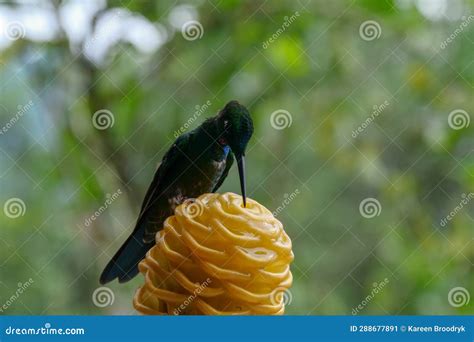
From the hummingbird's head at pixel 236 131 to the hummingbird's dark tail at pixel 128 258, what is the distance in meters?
0.20

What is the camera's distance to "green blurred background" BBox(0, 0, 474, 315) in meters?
1.35

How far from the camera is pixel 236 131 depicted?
1132 millimetres

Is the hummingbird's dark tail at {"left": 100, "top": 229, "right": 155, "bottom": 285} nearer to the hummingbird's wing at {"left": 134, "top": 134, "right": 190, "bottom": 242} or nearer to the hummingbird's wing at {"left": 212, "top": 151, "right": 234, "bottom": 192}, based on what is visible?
the hummingbird's wing at {"left": 134, "top": 134, "right": 190, "bottom": 242}

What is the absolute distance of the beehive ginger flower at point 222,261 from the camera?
962 millimetres

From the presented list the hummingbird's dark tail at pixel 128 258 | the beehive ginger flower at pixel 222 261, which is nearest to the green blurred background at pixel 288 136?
the hummingbird's dark tail at pixel 128 258

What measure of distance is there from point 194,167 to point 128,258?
8.1 inches

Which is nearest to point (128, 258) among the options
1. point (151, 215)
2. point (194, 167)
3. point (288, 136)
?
point (151, 215)

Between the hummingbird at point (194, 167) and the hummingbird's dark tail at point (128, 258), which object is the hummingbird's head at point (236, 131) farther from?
the hummingbird's dark tail at point (128, 258)

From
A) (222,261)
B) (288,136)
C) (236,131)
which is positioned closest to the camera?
(222,261)

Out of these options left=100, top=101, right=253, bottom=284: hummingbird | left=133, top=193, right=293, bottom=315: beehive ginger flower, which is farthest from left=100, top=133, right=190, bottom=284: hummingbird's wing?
left=133, top=193, right=293, bottom=315: beehive ginger flower

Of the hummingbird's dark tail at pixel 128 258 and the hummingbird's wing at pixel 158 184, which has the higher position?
the hummingbird's wing at pixel 158 184

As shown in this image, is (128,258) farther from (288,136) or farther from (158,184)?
(288,136)

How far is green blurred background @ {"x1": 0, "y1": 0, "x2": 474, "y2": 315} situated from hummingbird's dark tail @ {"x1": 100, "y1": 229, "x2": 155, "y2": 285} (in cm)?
5

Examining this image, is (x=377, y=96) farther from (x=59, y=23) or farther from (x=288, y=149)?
(x=59, y=23)
